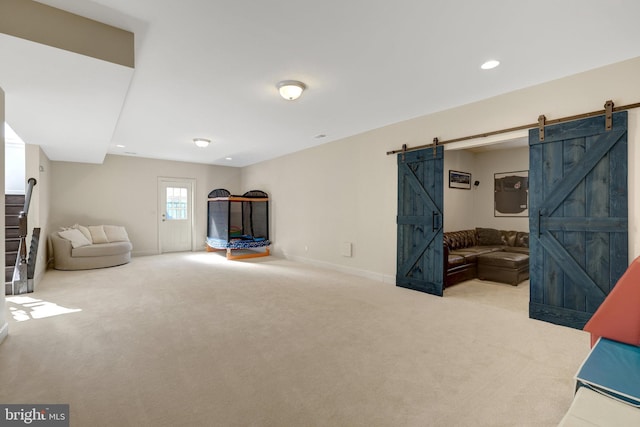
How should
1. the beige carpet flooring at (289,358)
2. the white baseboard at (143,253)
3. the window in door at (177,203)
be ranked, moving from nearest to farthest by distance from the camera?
the beige carpet flooring at (289,358), the white baseboard at (143,253), the window in door at (177,203)

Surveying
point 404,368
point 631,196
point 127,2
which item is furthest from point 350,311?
point 127,2

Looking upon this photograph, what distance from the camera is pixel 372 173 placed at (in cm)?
510

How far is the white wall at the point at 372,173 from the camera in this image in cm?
290

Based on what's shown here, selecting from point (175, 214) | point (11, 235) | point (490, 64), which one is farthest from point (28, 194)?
point (490, 64)

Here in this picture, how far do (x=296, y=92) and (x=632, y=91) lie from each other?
10.5ft

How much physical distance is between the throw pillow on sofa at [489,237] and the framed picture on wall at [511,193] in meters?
0.48

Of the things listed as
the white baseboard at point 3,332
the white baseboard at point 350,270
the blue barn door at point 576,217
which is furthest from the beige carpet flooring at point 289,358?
the white baseboard at point 350,270

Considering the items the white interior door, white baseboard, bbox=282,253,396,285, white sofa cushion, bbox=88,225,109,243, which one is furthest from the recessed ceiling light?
the white interior door

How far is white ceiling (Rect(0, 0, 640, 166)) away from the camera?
6.87ft

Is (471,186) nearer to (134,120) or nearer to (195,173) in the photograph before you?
(134,120)

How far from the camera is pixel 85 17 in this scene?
7.10 ft

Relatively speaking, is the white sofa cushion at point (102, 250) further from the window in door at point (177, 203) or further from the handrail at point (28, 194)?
the window in door at point (177, 203)

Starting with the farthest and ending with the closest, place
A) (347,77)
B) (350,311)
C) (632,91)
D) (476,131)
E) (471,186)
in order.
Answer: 1. (471,186)
2. (476,131)
3. (350,311)
4. (347,77)
5. (632,91)

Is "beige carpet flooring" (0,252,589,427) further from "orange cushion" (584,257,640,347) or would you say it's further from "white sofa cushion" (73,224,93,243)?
"white sofa cushion" (73,224,93,243)
